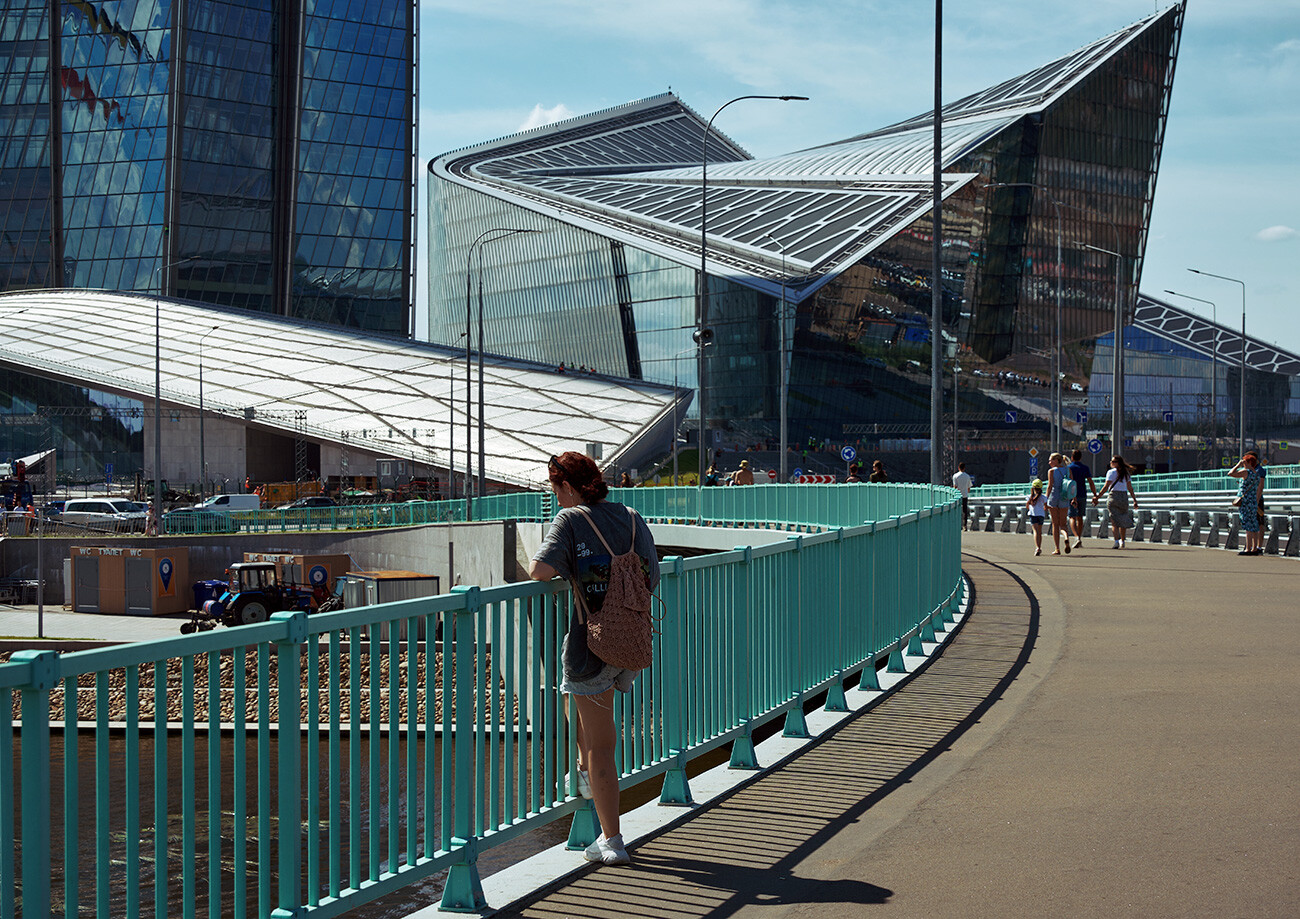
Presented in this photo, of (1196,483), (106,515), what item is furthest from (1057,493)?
(106,515)

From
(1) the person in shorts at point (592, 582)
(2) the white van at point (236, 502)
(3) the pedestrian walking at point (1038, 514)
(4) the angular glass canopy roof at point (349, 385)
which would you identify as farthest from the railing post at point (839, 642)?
(2) the white van at point (236, 502)

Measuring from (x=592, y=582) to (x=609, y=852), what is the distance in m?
1.20

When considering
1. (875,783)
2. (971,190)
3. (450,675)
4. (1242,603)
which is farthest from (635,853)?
(971,190)

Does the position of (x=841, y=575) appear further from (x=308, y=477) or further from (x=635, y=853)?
(x=308, y=477)

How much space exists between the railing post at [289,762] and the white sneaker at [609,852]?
69.9 inches

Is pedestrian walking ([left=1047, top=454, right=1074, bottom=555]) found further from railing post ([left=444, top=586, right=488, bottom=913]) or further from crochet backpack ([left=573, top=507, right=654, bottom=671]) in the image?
railing post ([left=444, top=586, right=488, bottom=913])

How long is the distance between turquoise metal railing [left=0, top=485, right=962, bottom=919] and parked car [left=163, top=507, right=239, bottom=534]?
35639 mm

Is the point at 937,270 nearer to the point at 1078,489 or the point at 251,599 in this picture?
the point at 1078,489

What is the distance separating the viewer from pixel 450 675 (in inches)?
234

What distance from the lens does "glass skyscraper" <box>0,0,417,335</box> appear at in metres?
88.0

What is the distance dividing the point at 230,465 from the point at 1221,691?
194 feet

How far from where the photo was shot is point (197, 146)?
8850cm

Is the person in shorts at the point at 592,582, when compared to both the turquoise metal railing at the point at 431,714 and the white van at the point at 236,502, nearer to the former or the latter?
the turquoise metal railing at the point at 431,714

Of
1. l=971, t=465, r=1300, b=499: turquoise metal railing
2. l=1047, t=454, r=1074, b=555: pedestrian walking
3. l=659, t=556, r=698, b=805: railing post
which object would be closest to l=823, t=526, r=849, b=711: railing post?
l=659, t=556, r=698, b=805: railing post
